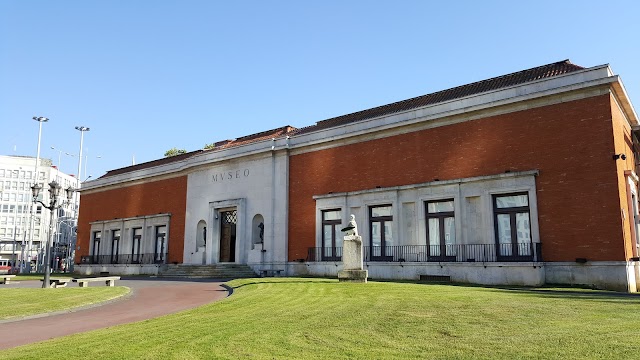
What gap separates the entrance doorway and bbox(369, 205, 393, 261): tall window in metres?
10.5

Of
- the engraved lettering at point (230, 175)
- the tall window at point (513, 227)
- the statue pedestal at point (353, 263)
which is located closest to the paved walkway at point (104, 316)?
the statue pedestal at point (353, 263)

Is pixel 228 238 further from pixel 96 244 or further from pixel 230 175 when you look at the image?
pixel 96 244

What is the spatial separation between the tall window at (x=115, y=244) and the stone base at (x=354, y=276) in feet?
84.3

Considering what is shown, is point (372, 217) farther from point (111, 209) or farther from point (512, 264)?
point (111, 209)

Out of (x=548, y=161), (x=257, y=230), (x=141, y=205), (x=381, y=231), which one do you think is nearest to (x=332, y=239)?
(x=381, y=231)

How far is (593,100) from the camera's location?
18641 mm

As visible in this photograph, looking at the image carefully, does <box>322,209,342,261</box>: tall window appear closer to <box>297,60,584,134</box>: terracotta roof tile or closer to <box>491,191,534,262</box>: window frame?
<box>297,60,584,134</box>: terracotta roof tile

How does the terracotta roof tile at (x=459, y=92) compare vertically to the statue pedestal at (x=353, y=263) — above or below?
above

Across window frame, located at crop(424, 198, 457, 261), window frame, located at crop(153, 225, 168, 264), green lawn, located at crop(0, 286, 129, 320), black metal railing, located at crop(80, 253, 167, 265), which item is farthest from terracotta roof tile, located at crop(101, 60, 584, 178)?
green lawn, located at crop(0, 286, 129, 320)

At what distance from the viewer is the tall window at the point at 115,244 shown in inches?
1506

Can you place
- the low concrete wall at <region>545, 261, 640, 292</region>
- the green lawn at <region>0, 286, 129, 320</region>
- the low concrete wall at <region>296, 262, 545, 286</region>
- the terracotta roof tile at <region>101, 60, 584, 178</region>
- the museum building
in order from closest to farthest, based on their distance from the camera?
the green lawn at <region>0, 286, 129, 320</region> → the low concrete wall at <region>545, 261, 640, 292</region> → the museum building → the low concrete wall at <region>296, 262, 545, 286</region> → the terracotta roof tile at <region>101, 60, 584, 178</region>

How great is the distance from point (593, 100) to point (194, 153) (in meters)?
26.0

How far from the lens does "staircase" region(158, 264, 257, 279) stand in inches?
1071

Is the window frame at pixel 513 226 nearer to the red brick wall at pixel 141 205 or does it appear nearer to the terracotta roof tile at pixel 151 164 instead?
the red brick wall at pixel 141 205
